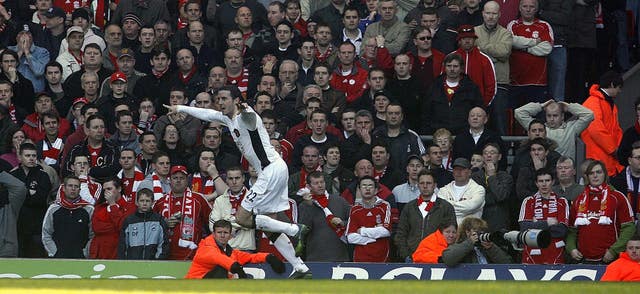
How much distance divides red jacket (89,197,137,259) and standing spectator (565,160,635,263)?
4525 millimetres

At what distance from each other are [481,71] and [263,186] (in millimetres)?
4267

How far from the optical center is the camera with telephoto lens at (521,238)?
13.9 m

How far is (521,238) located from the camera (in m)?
14.0

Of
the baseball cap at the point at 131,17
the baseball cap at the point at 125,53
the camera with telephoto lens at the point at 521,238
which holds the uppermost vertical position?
the baseball cap at the point at 131,17

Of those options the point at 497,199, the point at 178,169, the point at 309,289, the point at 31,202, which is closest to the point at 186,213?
the point at 178,169

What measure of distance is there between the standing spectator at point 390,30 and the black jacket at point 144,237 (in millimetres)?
4142

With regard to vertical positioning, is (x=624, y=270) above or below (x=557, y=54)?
below

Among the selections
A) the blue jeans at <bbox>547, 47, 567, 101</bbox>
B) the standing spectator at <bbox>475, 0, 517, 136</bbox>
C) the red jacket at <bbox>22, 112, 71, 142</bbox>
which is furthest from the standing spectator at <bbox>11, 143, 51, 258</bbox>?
the blue jeans at <bbox>547, 47, 567, 101</bbox>

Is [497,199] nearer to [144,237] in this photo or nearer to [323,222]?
[323,222]

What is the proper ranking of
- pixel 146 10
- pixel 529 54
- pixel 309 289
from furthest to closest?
1. pixel 146 10
2. pixel 529 54
3. pixel 309 289

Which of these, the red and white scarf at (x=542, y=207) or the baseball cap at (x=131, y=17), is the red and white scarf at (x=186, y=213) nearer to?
the red and white scarf at (x=542, y=207)

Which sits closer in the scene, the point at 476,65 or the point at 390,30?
the point at 476,65

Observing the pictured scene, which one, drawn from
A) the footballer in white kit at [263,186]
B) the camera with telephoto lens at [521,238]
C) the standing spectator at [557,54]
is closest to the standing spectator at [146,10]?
the standing spectator at [557,54]

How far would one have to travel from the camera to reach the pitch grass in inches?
334
